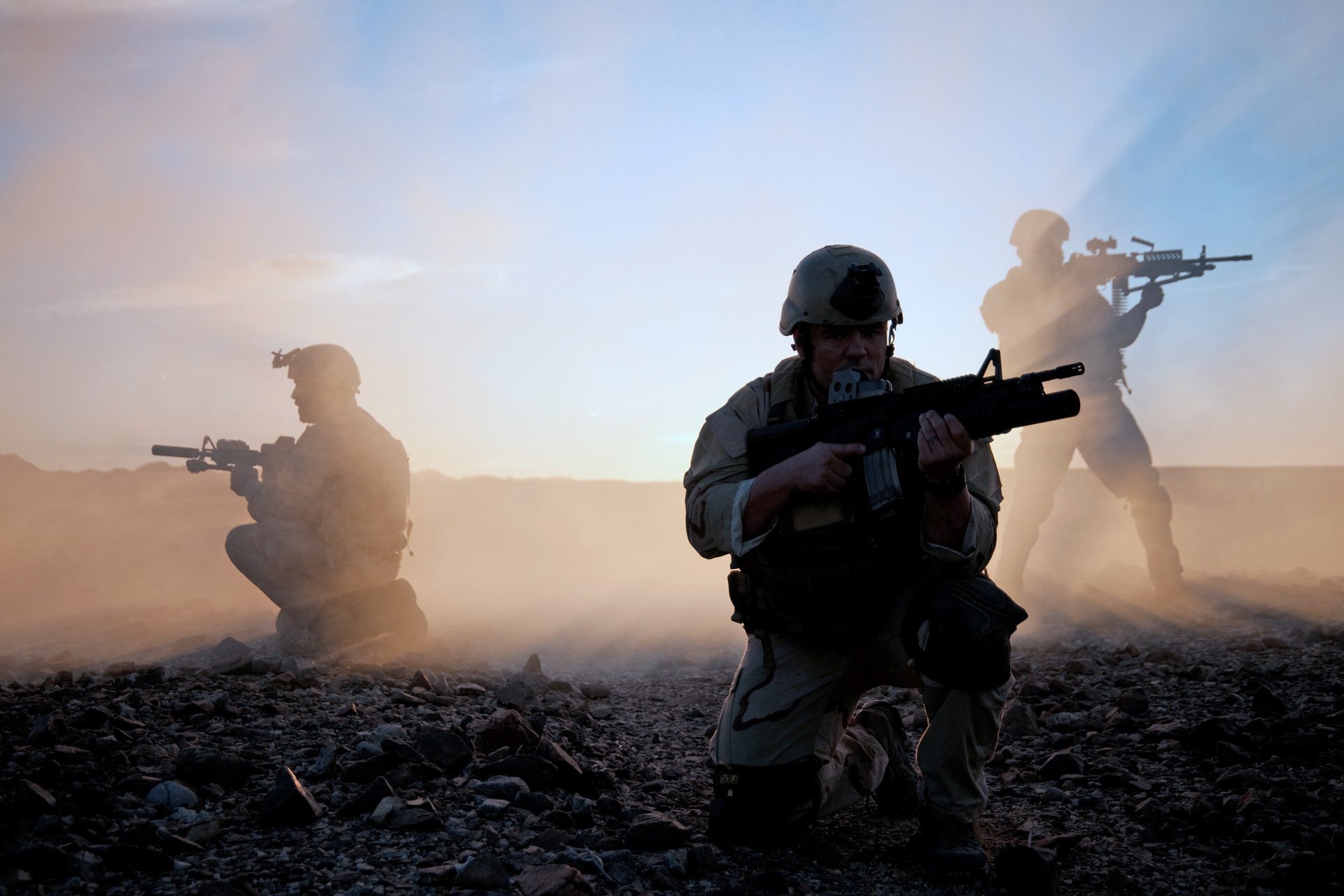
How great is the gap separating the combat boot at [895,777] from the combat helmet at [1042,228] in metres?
8.57

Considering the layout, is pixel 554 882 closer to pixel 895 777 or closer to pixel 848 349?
pixel 895 777

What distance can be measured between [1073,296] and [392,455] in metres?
7.93

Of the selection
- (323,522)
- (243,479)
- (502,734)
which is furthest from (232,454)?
(502,734)

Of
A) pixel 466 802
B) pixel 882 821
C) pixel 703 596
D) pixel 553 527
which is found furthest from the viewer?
pixel 553 527

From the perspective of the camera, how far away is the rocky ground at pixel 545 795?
8.46 feet

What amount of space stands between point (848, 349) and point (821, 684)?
4.15 ft

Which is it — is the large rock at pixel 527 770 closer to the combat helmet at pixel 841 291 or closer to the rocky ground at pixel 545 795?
the rocky ground at pixel 545 795

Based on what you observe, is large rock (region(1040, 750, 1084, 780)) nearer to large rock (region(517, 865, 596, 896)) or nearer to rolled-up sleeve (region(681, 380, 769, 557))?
rolled-up sleeve (region(681, 380, 769, 557))

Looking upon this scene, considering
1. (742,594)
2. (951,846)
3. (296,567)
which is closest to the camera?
(951,846)

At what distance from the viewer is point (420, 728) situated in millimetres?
3818

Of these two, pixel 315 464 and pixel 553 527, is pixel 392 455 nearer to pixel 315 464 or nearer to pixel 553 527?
pixel 315 464

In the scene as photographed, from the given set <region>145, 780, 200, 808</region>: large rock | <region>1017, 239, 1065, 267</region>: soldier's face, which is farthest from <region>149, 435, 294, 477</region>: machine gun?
<region>1017, 239, 1065, 267</region>: soldier's face

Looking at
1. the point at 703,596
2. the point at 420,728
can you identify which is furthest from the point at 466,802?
the point at 703,596

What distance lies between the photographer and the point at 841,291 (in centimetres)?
338
